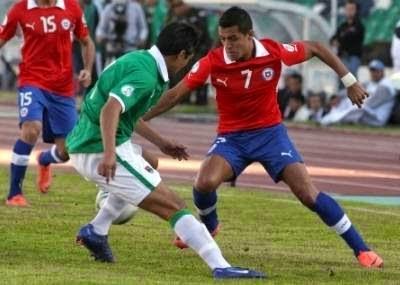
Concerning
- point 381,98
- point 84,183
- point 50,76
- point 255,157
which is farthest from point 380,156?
point 255,157

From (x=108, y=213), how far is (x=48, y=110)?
441cm

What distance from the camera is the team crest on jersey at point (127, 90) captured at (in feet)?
36.1

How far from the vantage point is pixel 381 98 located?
94.1 feet

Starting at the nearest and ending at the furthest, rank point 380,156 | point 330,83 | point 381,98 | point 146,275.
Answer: point 146,275 < point 380,156 < point 381,98 < point 330,83

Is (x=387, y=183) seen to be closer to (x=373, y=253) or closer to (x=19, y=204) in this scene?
(x=19, y=204)

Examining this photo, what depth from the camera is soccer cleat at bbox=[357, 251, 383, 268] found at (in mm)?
12141

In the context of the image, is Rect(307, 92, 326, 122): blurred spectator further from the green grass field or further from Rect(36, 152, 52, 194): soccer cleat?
Rect(36, 152, 52, 194): soccer cleat

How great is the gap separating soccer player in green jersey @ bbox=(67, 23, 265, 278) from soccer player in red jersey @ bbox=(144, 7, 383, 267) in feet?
2.43

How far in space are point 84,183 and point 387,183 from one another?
154 inches

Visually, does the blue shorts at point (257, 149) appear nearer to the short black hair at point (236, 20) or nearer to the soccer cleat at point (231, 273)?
the short black hair at point (236, 20)

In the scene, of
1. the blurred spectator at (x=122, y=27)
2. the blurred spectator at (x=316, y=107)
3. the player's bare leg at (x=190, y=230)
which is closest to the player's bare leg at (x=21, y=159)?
the player's bare leg at (x=190, y=230)

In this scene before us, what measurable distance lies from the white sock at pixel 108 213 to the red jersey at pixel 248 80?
0.99 metres

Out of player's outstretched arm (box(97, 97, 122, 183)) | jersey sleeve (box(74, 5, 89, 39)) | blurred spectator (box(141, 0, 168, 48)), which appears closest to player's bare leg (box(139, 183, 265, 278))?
player's outstretched arm (box(97, 97, 122, 183))

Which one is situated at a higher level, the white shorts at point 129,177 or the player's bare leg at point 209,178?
the white shorts at point 129,177
